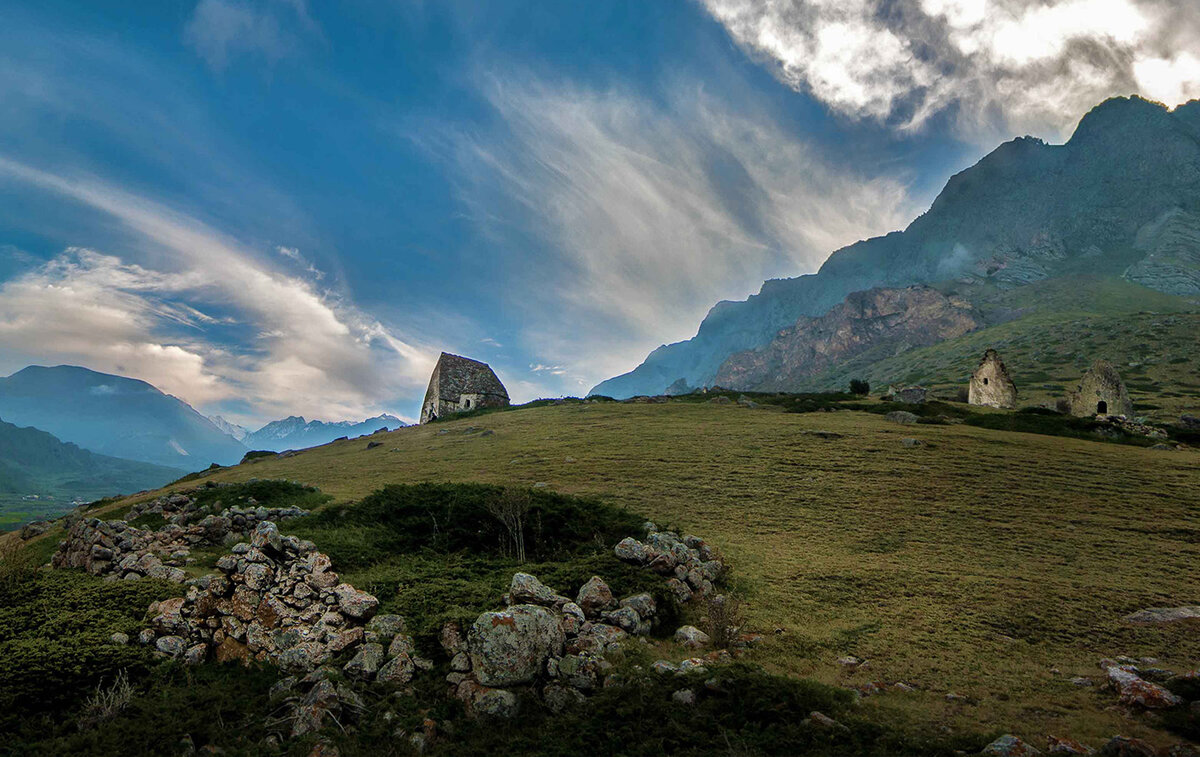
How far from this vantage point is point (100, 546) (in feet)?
42.7

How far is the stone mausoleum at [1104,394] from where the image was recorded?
43500 millimetres

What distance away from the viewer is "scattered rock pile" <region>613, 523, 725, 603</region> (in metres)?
12.8

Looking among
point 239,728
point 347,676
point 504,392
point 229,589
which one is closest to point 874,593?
point 347,676

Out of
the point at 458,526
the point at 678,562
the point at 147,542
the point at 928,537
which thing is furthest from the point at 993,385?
the point at 147,542

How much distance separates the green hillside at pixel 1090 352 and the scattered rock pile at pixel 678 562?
2323 inches

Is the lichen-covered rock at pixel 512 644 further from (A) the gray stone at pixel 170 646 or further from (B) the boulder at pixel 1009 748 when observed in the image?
(B) the boulder at pixel 1009 748

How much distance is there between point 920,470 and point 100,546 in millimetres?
31045

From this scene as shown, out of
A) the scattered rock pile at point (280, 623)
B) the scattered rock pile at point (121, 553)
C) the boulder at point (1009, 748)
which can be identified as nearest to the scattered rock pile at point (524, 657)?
the scattered rock pile at point (280, 623)

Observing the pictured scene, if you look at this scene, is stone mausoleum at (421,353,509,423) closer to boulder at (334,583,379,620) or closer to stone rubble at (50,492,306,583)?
stone rubble at (50,492,306,583)

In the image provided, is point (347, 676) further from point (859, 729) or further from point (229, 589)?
point (859, 729)

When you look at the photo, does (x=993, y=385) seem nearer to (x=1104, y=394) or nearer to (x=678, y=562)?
(x=1104, y=394)

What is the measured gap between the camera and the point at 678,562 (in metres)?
13.8

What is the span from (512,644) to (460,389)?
61813mm

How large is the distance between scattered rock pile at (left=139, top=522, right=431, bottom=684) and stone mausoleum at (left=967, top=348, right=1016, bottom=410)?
195 ft
